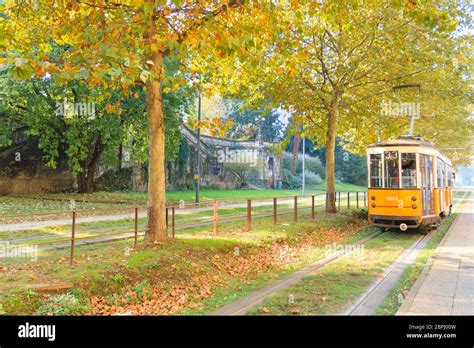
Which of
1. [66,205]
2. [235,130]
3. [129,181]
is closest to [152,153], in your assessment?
[66,205]

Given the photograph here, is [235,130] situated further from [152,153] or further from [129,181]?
[152,153]

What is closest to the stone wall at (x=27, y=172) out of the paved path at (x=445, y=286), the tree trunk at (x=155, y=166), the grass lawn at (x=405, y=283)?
the tree trunk at (x=155, y=166)

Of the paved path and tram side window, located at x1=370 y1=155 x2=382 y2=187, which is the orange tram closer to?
tram side window, located at x1=370 y1=155 x2=382 y2=187

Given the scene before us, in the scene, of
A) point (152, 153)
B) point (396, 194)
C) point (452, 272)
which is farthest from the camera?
point (396, 194)

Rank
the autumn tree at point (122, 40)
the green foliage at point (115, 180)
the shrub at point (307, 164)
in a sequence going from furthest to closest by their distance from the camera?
1. the shrub at point (307, 164)
2. the green foliage at point (115, 180)
3. the autumn tree at point (122, 40)

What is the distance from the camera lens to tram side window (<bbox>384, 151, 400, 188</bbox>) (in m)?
14.9

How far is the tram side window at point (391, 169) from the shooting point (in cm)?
1491

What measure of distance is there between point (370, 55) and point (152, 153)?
10818 mm

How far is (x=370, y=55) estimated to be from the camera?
15922 mm

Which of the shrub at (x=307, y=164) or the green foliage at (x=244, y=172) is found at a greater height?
the shrub at (x=307, y=164)

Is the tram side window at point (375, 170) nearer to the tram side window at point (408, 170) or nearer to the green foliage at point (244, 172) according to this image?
the tram side window at point (408, 170)

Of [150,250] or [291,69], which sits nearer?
[150,250]

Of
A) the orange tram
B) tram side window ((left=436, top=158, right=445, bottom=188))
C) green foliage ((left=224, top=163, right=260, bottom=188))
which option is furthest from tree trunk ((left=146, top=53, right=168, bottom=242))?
green foliage ((left=224, top=163, right=260, bottom=188))

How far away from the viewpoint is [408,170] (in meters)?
14.7
